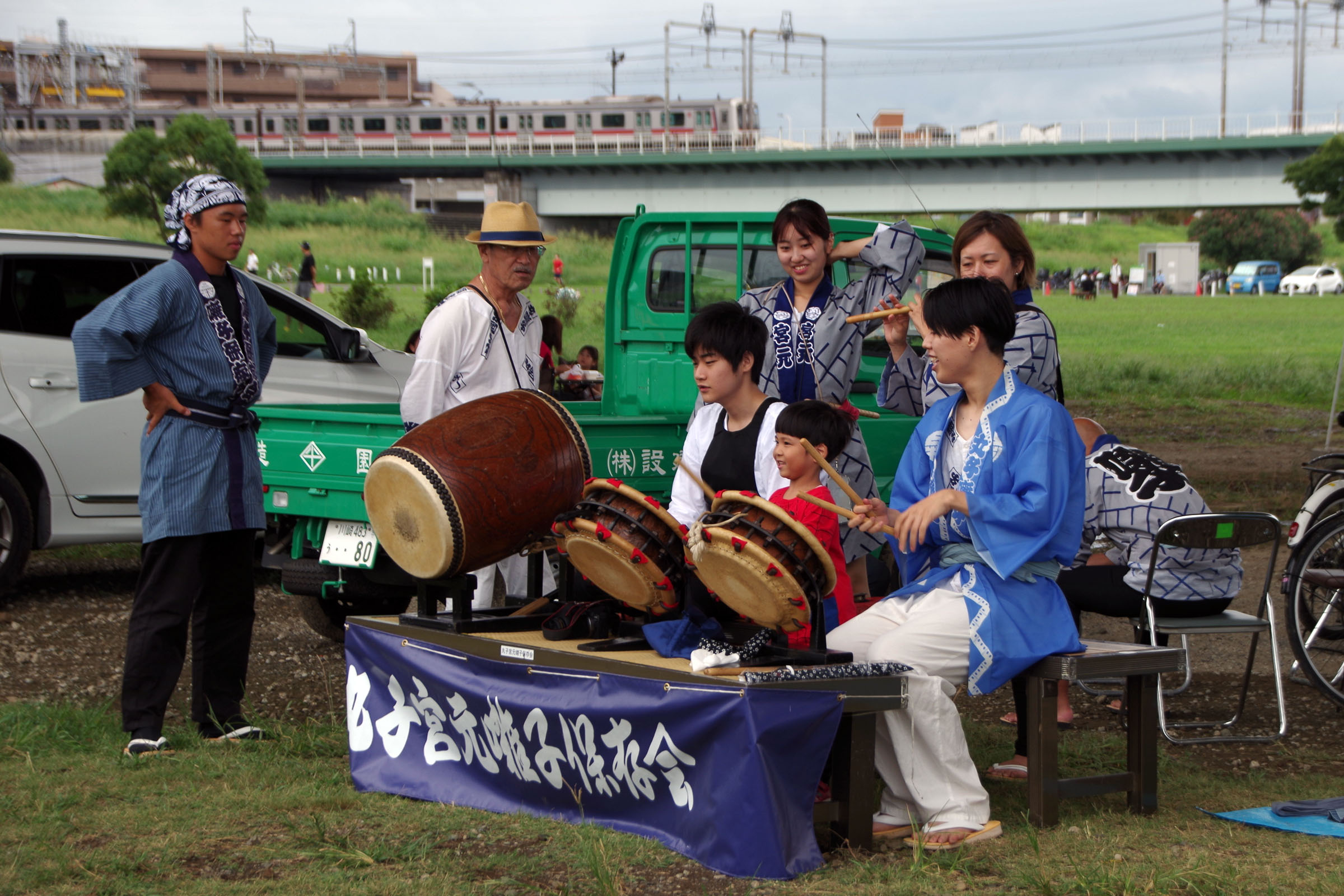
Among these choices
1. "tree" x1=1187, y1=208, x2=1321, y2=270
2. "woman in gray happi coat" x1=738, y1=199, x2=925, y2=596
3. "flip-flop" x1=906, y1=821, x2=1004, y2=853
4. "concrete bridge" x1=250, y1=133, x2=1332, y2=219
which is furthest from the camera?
"tree" x1=1187, y1=208, x2=1321, y2=270

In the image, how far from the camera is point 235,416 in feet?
14.6

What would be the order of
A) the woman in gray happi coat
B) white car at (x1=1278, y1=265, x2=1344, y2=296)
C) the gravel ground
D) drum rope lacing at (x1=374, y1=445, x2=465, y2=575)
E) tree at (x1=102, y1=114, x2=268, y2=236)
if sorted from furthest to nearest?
1. white car at (x1=1278, y1=265, x2=1344, y2=296)
2. tree at (x1=102, y1=114, x2=268, y2=236)
3. the gravel ground
4. the woman in gray happi coat
5. drum rope lacing at (x1=374, y1=445, x2=465, y2=575)

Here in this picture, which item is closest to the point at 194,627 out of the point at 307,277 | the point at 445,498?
the point at 445,498

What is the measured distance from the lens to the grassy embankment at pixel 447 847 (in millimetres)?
3051

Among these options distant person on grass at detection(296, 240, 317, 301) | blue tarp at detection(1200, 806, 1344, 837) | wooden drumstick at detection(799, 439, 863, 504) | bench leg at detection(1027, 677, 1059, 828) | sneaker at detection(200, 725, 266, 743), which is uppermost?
distant person on grass at detection(296, 240, 317, 301)

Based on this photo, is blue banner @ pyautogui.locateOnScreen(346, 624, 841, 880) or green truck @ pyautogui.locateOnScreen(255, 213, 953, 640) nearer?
blue banner @ pyautogui.locateOnScreen(346, 624, 841, 880)

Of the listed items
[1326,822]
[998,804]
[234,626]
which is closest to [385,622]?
[234,626]

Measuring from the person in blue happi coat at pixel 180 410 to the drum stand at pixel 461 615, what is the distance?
83 cm

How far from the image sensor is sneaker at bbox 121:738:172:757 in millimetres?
4273

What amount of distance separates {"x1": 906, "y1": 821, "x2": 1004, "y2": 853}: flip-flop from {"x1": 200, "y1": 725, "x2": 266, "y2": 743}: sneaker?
8.05 ft

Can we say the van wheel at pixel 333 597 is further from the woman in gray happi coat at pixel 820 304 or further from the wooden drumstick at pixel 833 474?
the wooden drumstick at pixel 833 474

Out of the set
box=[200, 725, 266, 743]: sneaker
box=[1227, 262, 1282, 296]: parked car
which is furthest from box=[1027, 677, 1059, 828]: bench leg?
box=[1227, 262, 1282, 296]: parked car

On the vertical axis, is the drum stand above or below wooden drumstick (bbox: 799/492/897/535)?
below

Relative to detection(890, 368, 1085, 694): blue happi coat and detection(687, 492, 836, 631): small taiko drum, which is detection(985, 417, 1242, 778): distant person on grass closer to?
detection(890, 368, 1085, 694): blue happi coat
